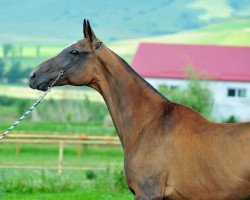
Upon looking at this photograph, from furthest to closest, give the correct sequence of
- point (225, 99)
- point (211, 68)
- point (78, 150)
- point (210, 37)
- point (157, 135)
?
point (210, 37) → point (211, 68) → point (225, 99) → point (78, 150) → point (157, 135)

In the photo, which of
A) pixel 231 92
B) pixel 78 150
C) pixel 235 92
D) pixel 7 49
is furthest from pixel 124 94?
pixel 7 49

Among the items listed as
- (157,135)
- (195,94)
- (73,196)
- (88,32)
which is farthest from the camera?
(195,94)

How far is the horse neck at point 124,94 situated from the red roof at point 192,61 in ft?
226

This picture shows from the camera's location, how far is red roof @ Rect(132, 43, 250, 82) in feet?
266

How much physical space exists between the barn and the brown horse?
213ft

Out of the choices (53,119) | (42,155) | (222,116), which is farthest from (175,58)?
(42,155)

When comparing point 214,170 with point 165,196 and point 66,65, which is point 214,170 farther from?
point 66,65

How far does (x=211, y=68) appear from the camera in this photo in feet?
271

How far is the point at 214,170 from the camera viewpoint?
358 inches

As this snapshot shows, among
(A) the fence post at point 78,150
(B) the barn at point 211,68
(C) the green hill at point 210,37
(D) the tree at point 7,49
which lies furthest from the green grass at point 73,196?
(D) the tree at point 7,49

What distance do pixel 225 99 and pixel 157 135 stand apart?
6949 centimetres

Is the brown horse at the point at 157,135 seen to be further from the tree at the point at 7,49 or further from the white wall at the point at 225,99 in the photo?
the tree at the point at 7,49

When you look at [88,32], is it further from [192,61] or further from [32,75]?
[192,61]

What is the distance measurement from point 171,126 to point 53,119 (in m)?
52.6
